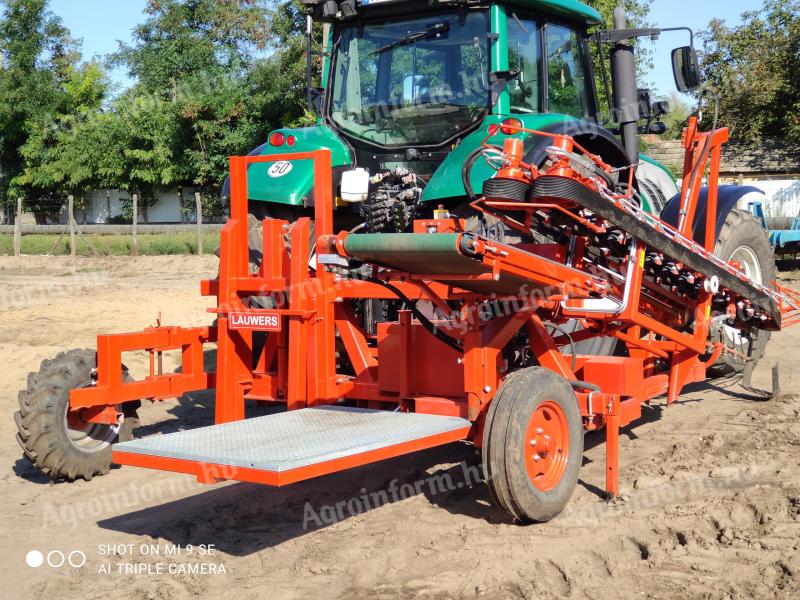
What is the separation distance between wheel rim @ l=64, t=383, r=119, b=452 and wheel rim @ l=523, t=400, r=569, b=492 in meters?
2.47

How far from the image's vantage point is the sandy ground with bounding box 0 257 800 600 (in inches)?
140

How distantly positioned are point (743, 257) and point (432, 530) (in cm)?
358

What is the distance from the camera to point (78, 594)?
3.59 meters

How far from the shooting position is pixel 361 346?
5.08m

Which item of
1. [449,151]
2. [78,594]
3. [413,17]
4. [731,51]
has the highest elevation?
[731,51]

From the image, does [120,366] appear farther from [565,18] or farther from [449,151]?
[565,18]

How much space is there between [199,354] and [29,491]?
117 centimetres

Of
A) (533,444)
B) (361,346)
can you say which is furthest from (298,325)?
(533,444)

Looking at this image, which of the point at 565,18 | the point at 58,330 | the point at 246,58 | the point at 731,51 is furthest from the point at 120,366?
the point at 246,58

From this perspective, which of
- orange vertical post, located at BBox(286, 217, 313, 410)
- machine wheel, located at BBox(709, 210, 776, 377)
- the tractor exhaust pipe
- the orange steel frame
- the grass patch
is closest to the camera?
the orange steel frame

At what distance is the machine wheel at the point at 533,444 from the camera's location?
397 cm

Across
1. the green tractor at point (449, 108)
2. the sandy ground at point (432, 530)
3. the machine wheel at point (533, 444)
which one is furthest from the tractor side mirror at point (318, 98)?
the machine wheel at point (533, 444)

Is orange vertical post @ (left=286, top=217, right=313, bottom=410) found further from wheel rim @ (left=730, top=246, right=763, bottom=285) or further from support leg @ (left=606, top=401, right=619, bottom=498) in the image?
wheel rim @ (left=730, top=246, right=763, bottom=285)

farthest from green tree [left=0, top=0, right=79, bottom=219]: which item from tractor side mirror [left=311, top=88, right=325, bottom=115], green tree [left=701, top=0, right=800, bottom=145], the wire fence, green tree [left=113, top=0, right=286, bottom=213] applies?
tractor side mirror [left=311, top=88, right=325, bottom=115]
